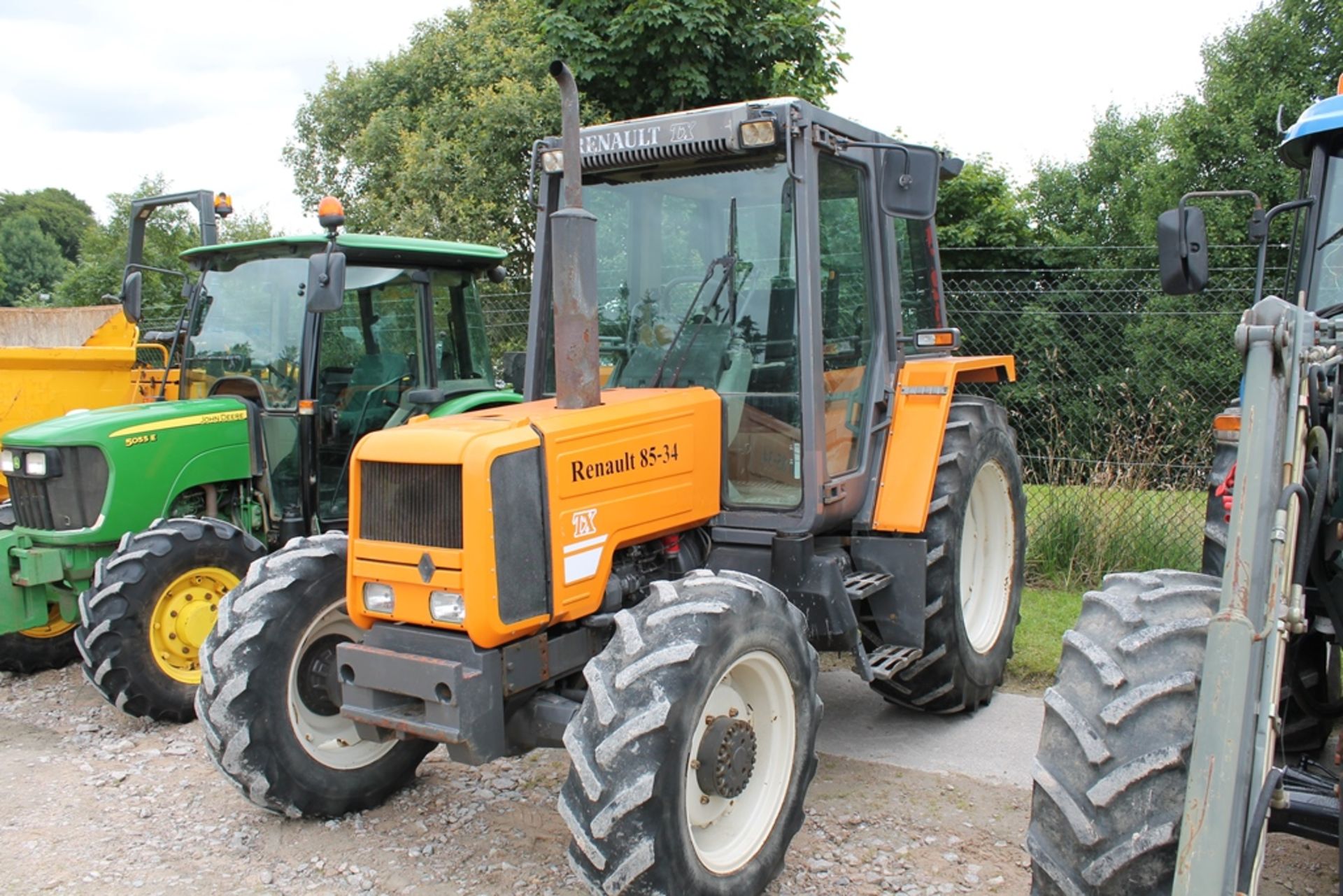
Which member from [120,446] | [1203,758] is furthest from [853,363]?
[120,446]

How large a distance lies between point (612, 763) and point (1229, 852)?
1.50 meters

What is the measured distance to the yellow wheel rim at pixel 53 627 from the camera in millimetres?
6148

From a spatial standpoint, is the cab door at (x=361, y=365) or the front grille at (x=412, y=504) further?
the cab door at (x=361, y=365)

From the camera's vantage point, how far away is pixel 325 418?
6.30 meters

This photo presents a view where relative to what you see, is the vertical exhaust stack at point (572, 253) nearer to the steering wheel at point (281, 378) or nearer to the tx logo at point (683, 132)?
the tx logo at point (683, 132)

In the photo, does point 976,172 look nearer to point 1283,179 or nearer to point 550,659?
point 1283,179

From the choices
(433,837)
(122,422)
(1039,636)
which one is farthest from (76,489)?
(1039,636)

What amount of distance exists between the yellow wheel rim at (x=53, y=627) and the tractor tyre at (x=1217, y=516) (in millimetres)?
5651

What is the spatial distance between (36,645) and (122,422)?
1.47m

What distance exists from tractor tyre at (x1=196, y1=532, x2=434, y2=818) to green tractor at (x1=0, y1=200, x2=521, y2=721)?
4.98 feet

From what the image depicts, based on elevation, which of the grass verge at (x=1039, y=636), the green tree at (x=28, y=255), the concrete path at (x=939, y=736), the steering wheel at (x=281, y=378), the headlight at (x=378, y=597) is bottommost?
the concrete path at (x=939, y=736)

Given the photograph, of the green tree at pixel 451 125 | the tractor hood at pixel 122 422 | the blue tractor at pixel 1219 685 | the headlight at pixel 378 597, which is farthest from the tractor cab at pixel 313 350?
the green tree at pixel 451 125

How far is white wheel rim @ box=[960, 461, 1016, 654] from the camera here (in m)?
5.26

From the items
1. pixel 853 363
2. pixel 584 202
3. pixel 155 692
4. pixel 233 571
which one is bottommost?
pixel 155 692
